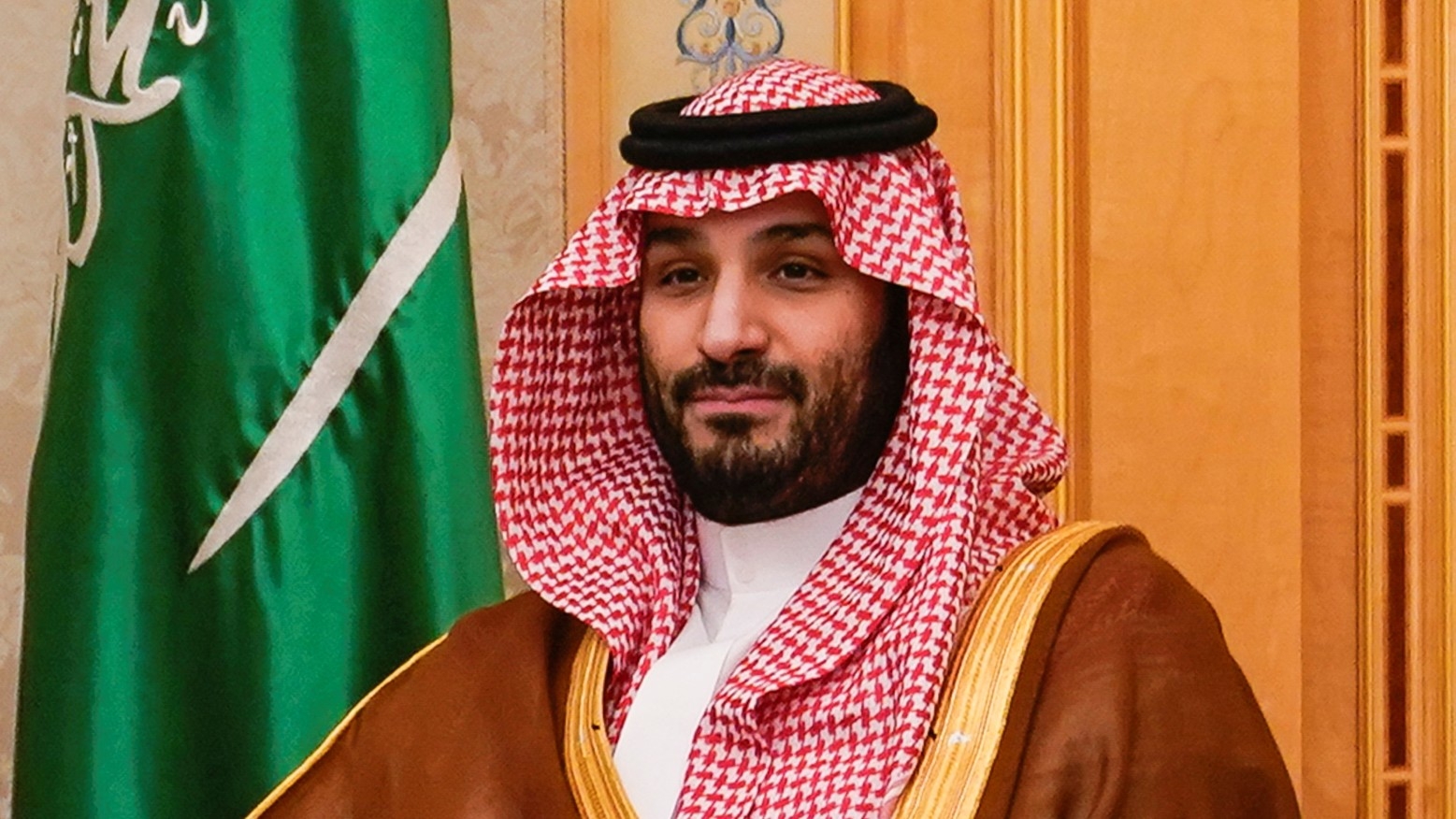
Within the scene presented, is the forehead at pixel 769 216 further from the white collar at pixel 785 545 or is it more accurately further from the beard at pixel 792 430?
the white collar at pixel 785 545

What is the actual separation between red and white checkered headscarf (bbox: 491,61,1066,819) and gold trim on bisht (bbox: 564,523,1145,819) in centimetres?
2

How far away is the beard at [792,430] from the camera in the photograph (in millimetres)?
1760

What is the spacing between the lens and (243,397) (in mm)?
2029

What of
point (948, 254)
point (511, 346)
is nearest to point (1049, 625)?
point (948, 254)

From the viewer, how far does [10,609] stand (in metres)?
2.46

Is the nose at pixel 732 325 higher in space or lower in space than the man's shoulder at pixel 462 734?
higher

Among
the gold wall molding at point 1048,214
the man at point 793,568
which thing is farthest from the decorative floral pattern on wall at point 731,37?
the man at point 793,568

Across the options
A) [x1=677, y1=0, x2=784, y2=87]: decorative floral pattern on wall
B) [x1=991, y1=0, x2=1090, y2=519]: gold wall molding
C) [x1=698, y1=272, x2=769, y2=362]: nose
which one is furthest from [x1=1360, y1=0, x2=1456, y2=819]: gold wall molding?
[x1=698, y1=272, x2=769, y2=362]: nose

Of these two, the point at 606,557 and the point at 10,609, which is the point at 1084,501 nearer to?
the point at 606,557

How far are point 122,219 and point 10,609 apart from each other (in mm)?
645

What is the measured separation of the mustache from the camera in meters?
1.75

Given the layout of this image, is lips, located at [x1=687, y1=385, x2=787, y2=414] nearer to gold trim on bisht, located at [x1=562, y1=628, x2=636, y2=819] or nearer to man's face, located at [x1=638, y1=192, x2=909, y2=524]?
man's face, located at [x1=638, y1=192, x2=909, y2=524]

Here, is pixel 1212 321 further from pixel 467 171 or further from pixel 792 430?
pixel 467 171

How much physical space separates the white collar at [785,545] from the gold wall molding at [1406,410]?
30.8 inches
